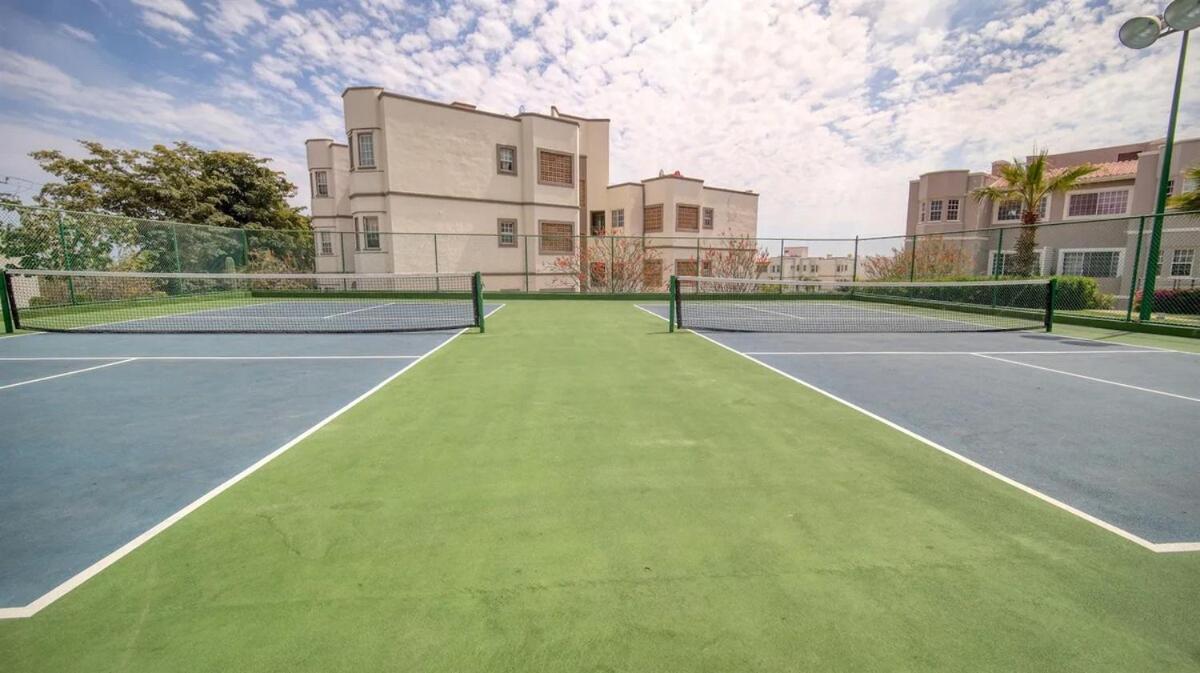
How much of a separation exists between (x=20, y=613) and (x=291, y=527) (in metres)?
1.22

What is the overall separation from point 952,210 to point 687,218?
2296cm

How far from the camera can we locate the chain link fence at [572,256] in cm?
1689

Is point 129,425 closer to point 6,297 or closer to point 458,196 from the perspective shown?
point 6,297

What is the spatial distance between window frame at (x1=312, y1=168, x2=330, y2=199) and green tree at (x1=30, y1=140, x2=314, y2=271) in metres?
4.34

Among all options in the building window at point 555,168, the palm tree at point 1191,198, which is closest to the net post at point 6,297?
the building window at point 555,168

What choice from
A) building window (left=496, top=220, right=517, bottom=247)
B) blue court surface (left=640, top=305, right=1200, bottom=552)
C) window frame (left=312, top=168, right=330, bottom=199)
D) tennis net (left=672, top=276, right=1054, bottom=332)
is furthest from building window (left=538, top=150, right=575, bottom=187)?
blue court surface (left=640, top=305, right=1200, bottom=552)

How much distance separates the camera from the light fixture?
10508 millimetres

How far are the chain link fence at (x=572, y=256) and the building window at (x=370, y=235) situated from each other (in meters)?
0.07

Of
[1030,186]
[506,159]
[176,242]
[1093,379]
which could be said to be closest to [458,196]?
[506,159]

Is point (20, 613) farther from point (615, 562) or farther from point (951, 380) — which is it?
point (951, 380)

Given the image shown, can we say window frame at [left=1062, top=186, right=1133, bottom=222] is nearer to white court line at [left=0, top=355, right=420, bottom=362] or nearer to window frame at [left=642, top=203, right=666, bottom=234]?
window frame at [left=642, top=203, right=666, bottom=234]

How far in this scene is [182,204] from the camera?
30734 millimetres

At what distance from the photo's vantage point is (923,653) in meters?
2.27

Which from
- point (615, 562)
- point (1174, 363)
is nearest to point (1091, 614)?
point (615, 562)
